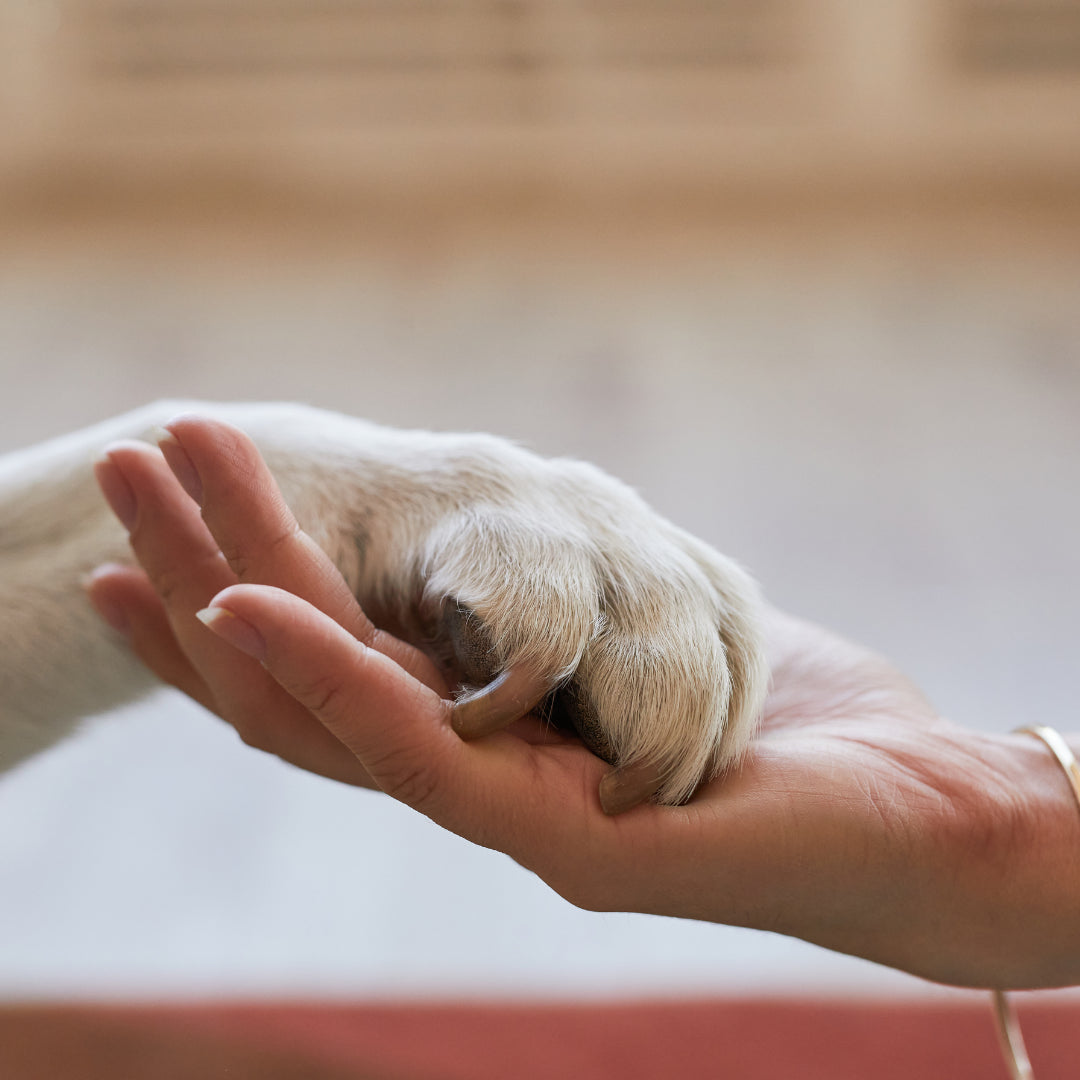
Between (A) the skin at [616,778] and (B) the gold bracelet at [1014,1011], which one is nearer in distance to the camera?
(A) the skin at [616,778]

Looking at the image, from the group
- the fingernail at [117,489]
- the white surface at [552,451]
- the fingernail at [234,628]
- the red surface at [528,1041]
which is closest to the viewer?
the fingernail at [234,628]

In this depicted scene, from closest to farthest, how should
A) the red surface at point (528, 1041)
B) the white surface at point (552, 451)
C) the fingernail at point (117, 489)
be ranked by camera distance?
1. the fingernail at point (117, 489)
2. the red surface at point (528, 1041)
3. the white surface at point (552, 451)

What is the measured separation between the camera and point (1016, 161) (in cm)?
351

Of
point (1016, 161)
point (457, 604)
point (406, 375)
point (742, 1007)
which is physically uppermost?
point (1016, 161)

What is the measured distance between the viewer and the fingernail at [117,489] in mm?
661

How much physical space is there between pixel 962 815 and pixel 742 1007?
40cm

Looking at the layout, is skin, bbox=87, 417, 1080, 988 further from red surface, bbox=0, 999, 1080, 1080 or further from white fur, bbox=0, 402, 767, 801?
red surface, bbox=0, 999, 1080, 1080

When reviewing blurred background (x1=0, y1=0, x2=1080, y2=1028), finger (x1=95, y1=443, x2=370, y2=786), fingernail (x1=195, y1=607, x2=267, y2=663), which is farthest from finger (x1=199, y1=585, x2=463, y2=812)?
blurred background (x1=0, y1=0, x2=1080, y2=1028)

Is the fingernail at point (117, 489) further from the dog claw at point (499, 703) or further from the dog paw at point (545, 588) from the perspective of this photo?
the dog claw at point (499, 703)

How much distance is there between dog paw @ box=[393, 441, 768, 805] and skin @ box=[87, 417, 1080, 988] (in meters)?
0.02

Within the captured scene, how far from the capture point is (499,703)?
55 centimetres


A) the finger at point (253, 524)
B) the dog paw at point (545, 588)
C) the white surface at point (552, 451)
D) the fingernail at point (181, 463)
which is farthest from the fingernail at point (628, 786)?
the white surface at point (552, 451)

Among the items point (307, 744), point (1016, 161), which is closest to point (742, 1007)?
point (307, 744)

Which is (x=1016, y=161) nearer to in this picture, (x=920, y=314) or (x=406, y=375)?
(x=920, y=314)
